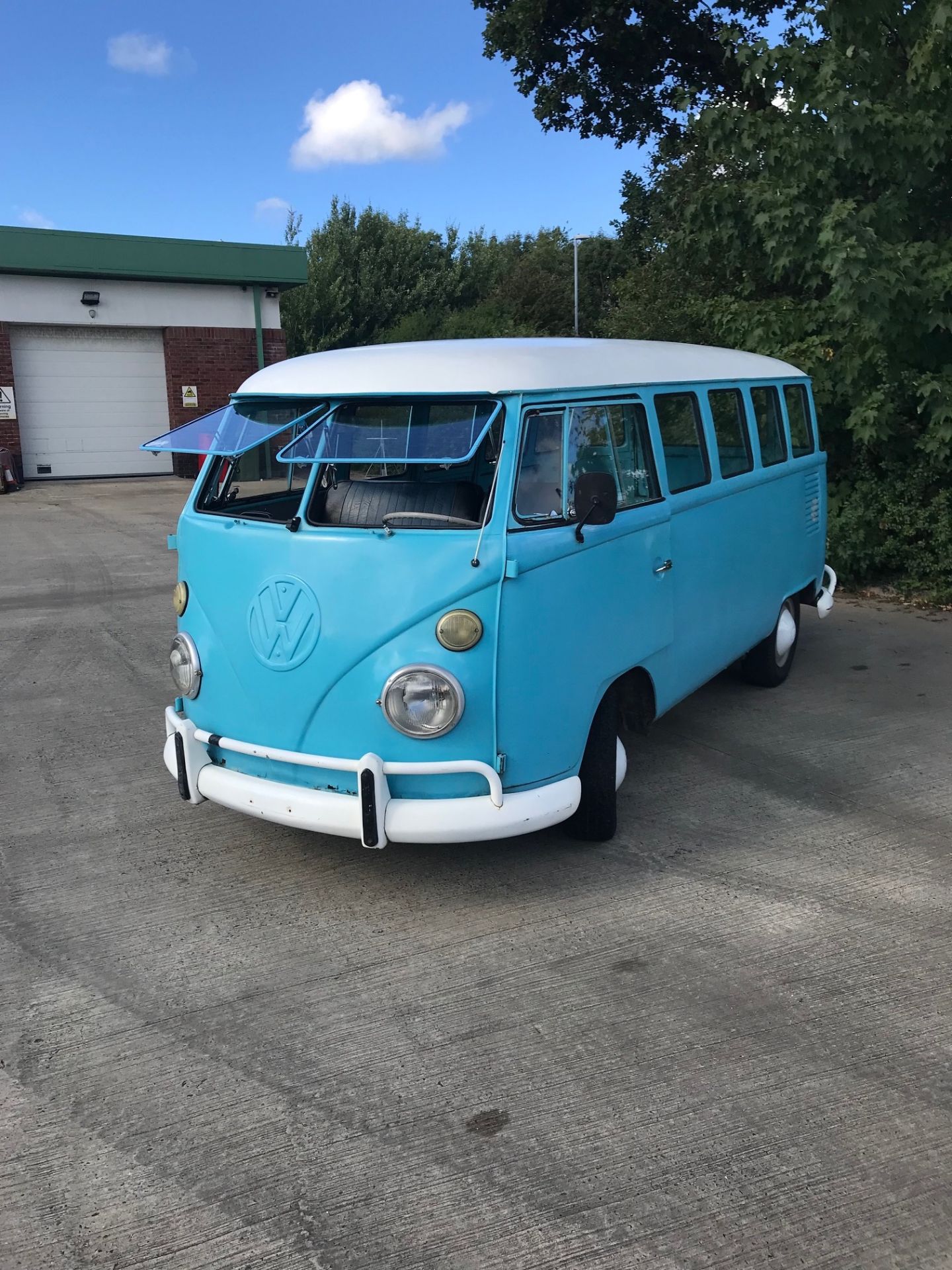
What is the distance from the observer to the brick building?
65.0 feet

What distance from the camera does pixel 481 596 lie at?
150 inches

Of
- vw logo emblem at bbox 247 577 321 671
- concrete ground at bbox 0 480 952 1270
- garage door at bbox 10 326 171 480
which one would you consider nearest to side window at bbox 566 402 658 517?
vw logo emblem at bbox 247 577 321 671

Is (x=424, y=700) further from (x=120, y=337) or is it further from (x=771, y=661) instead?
(x=120, y=337)

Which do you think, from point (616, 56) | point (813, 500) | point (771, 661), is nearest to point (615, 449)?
point (771, 661)

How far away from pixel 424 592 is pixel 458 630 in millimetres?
187

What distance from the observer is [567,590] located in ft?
13.4

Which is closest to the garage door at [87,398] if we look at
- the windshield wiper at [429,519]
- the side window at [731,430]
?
the side window at [731,430]

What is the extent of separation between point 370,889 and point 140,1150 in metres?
1.54

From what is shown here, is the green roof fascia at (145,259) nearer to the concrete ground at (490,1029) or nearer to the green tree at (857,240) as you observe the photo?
the green tree at (857,240)

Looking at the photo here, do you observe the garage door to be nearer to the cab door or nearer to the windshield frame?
the windshield frame

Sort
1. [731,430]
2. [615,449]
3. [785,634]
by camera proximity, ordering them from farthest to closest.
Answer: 1. [785,634]
2. [731,430]
3. [615,449]

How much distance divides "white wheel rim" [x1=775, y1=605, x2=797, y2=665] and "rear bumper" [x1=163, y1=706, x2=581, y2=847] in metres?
3.19

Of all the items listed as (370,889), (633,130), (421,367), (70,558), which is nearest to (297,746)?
(370,889)

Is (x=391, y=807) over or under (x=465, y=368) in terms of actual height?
under
